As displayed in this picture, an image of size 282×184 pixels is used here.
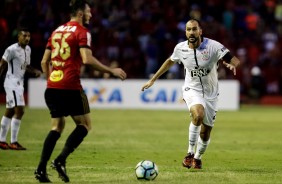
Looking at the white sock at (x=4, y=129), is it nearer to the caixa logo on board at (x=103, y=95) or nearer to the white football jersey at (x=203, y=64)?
the white football jersey at (x=203, y=64)

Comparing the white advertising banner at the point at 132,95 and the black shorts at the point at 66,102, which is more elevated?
the black shorts at the point at 66,102

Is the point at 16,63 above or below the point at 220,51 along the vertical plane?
below

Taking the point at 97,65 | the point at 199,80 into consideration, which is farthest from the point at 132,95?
the point at 97,65

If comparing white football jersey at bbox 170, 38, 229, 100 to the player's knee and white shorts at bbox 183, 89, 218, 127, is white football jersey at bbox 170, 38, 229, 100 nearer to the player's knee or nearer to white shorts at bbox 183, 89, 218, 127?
white shorts at bbox 183, 89, 218, 127

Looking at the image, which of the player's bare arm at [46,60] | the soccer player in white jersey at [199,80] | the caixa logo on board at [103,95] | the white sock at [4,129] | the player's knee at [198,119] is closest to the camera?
the player's bare arm at [46,60]

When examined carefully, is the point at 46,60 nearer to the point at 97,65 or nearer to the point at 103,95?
the point at 97,65

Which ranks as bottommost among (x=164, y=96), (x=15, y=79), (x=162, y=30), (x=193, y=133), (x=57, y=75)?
(x=164, y=96)

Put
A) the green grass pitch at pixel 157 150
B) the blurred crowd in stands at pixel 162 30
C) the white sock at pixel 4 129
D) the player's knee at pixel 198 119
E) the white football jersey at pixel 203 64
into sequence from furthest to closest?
the blurred crowd in stands at pixel 162 30 → the white sock at pixel 4 129 → the white football jersey at pixel 203 64 → the player's knee at pixel 198 119 → the green grass pitch at pixel 157 150

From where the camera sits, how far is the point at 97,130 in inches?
792

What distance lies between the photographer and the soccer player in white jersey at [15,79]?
15.4m

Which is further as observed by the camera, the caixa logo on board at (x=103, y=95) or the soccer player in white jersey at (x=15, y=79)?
the caixa logo on board at (x=103, y=95)

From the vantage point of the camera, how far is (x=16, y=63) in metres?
15.6

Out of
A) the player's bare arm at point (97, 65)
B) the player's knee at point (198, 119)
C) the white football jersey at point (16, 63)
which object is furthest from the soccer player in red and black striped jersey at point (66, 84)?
the white football jersey at point (16, 63)

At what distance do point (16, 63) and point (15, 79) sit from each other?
1.15 ft
